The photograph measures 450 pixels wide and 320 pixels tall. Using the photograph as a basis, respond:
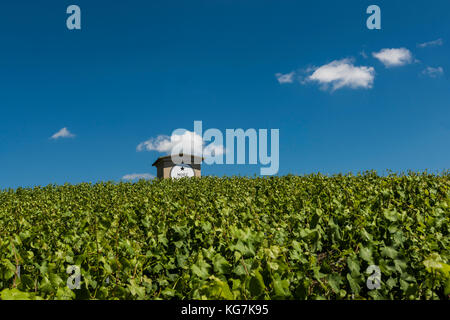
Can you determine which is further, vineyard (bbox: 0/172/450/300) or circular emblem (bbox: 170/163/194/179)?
circular emblem (bbox: 170/163/194/179)

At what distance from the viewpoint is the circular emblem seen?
26.5m

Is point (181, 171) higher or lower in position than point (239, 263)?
higher

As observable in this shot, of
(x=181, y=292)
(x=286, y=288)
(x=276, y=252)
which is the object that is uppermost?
(x=276, y=252)

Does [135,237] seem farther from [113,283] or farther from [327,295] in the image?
[327,295]

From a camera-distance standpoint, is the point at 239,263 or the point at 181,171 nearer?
the point at 239,263

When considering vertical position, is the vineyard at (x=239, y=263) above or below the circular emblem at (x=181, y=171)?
below

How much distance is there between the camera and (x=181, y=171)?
26688 millimetres

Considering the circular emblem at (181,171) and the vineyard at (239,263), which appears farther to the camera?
the circular emblem at (181,171)

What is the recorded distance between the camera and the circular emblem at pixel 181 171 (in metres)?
26.5

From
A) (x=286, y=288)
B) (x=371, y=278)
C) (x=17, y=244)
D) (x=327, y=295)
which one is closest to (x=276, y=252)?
(x=286, y=288)

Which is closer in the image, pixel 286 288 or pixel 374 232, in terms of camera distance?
pixel 286 288

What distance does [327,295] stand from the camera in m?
2.99

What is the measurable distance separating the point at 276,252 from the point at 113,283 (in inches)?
69.2

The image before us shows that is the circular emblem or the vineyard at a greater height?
the circular emblem
